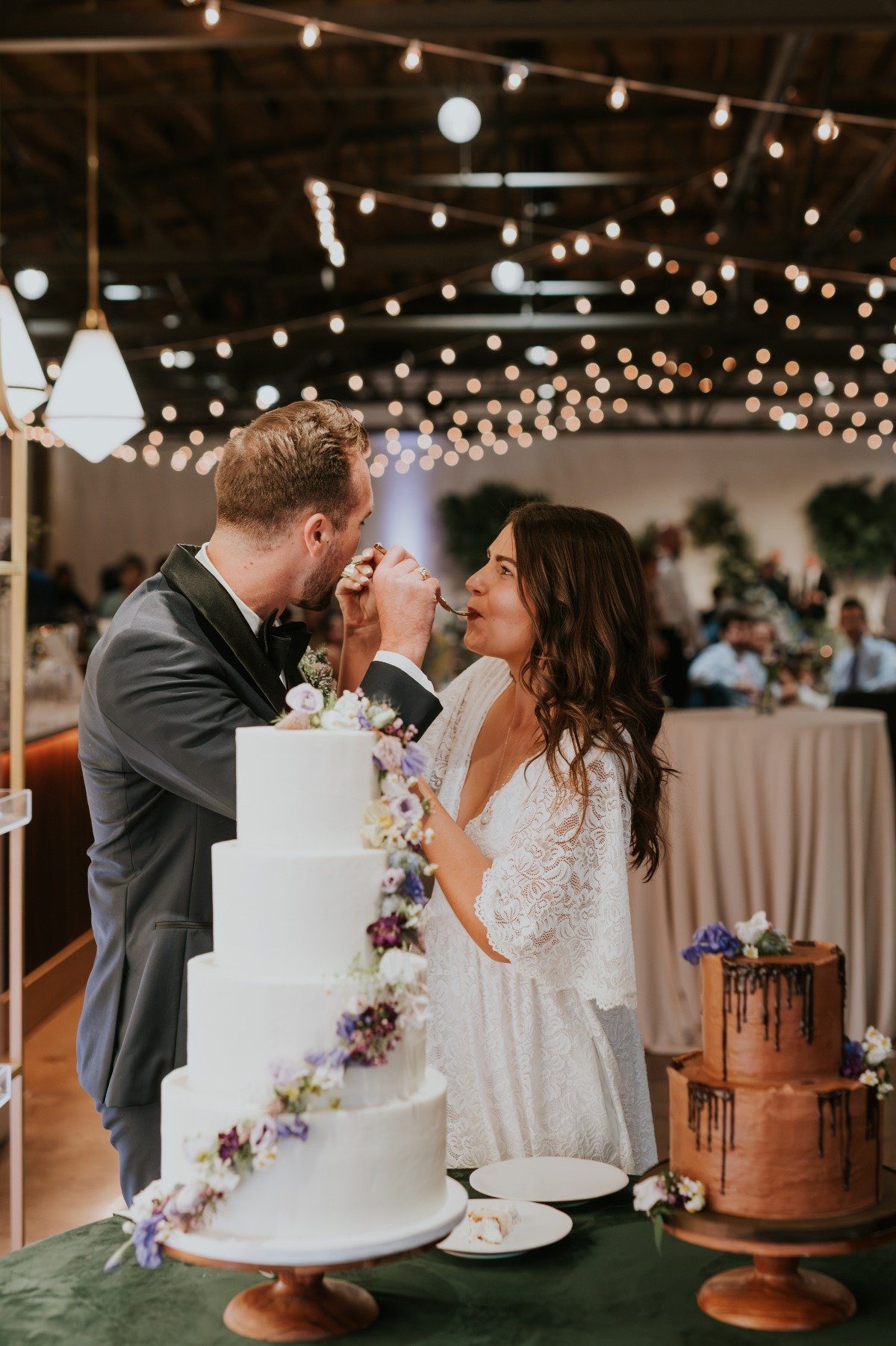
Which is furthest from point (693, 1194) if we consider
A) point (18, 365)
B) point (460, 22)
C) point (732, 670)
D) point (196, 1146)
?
point (732, 670)

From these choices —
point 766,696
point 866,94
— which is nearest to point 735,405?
point 866,94

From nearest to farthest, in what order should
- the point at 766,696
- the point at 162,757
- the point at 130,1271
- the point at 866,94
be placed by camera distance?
the point at 130,1271, the point at 162,757, the point at 766,696, the point at 866,94

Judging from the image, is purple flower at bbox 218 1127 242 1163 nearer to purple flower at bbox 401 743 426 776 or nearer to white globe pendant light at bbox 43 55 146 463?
purple flower at bbox 401 743 426 776

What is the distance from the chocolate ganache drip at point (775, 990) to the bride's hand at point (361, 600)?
0.92 metres

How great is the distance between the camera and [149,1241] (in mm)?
1420

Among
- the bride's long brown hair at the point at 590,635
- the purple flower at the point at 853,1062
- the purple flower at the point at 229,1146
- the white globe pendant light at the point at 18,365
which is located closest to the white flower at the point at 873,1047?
the purple flower at the point at 853,1062

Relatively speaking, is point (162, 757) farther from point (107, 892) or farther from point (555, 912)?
point (555, 912)

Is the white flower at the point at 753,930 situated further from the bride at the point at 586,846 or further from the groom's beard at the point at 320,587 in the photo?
the groom's beard at the point at 320,587

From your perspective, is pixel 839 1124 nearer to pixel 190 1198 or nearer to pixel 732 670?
pixel 190 1198

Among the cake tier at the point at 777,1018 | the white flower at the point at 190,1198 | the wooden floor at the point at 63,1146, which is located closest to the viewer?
the white flower at the point at 190,1198

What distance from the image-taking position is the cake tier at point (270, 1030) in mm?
1467

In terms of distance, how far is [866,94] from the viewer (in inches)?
407

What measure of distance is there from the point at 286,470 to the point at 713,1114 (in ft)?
3.47

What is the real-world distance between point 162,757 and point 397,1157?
0.64 meters
